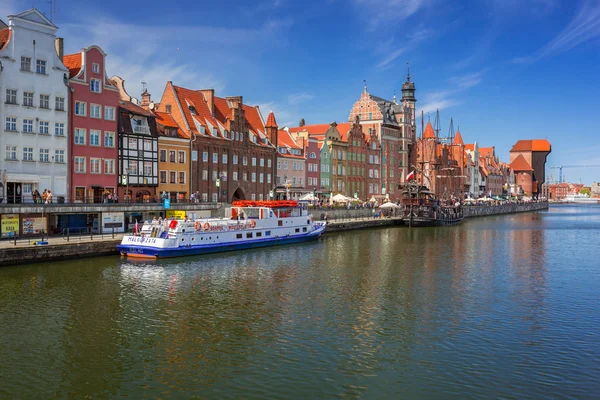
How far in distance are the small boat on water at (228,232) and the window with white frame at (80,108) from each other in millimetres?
16519

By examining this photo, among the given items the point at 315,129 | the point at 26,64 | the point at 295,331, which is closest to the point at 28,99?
the point at 26,64

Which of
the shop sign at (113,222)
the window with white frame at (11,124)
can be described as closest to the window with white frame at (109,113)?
the window with white frame at (11,124)

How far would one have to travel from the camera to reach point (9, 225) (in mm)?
50656

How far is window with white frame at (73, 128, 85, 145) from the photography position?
61844 millimetres

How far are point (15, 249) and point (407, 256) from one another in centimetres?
3608

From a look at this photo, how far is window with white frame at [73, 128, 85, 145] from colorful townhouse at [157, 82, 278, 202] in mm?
18251

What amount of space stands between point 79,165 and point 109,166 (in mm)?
4024

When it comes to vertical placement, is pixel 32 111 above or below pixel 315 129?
below

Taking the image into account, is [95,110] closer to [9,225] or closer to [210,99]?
[9,225]

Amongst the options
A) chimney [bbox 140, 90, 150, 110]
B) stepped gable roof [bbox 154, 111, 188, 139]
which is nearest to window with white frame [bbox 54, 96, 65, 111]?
stepped gable roof [bbox 154, 111, 188, 139]

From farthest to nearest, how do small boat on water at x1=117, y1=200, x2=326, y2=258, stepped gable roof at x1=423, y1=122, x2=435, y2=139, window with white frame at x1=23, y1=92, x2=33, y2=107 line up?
stepped gable roof at x1=423, y1=122, x2=435, y2=139 < window with white frame at x1=23, y1=92, x2=33, y2=107 < small boat on water at x1=117, y1=200, x2=326, y2=258

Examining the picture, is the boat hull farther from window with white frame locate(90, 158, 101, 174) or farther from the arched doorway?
the arched doorway

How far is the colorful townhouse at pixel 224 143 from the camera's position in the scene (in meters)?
80.6

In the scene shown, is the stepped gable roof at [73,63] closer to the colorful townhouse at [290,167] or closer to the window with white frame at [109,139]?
the window with white frame at [109,139]
